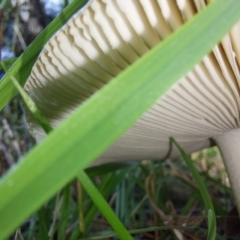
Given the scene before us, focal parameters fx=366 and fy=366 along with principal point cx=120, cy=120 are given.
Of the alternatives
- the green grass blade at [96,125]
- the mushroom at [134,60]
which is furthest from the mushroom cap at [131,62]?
the green grass blade at [96,125]

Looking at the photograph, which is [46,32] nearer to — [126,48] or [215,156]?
[126,48]

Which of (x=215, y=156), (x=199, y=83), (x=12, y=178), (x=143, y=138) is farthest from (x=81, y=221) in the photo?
(x=215, y=156)

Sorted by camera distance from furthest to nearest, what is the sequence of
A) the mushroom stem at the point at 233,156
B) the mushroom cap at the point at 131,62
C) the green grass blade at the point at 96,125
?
the mushroom stem at the point at 233,156 → the mushroom cap at the point at 131,62 → the green grass blade at the point at 96,125

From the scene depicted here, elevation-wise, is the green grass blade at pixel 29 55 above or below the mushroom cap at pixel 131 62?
above

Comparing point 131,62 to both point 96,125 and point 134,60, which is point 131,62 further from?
point 96,125

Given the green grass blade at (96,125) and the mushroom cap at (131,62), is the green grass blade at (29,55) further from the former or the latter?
the green grass blade at (96,125)

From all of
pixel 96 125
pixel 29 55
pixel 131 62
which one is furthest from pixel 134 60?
pixel 96 125
